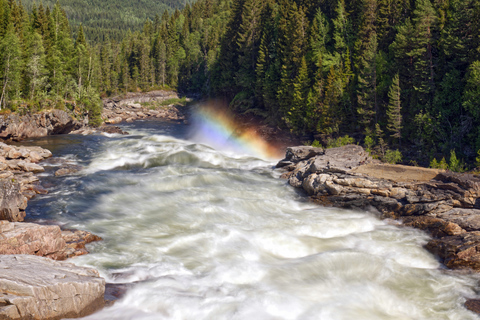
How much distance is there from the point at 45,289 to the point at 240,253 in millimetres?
8618

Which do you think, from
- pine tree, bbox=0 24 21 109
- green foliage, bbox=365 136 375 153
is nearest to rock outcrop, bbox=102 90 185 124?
pine tree, bbox=0 24 21 109

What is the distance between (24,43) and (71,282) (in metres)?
62.8

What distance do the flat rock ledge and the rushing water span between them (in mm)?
690

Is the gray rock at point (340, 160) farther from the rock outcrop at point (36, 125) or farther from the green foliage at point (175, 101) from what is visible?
the green foliage at point (175, 101)

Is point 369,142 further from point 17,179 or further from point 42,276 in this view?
point 42,276

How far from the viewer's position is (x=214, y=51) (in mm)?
100688

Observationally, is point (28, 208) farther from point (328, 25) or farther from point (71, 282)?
point (328, 25)

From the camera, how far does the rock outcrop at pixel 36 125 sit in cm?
4412

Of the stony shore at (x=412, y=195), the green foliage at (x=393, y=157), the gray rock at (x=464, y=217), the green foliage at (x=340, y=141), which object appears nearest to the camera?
the stony shore at (x=412, y=195)

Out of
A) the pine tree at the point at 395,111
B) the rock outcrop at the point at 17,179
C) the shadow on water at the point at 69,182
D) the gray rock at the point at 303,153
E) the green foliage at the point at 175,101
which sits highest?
the pine tree at the point at 395,111

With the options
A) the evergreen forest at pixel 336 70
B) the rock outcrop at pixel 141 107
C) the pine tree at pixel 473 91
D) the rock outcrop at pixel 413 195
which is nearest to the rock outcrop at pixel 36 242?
the rock outcrop at pixel 413 195

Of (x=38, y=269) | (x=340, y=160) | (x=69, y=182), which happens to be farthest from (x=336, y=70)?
(x=38, y=269)

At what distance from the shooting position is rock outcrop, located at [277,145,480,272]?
56.2ft

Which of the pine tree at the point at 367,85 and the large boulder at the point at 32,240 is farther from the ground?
the pine tree at the point at 367,85
